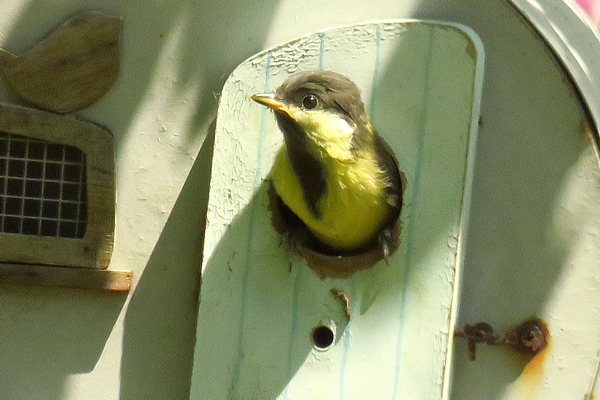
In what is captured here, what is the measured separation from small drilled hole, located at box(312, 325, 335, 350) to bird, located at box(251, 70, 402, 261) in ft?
0.67

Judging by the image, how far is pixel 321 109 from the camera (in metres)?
1.80

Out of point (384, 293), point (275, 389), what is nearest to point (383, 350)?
point (384, 293)

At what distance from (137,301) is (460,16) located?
987mm

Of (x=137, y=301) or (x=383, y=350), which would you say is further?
(x=137, y=301)

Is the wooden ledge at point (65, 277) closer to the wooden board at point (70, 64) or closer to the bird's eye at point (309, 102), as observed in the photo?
the wooden board at point (70, 64)

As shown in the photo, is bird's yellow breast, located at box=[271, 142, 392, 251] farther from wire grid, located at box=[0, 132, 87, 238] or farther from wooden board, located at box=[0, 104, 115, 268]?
wire grid, located at box=[0, 132, 87, 238]

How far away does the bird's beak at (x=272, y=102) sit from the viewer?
1.74 m

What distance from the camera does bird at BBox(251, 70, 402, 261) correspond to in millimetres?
1783

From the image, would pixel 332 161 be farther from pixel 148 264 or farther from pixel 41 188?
pixel 41 188

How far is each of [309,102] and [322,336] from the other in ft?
1.61

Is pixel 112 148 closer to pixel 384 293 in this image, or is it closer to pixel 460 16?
pixel 384 293

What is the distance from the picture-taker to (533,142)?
1872mm

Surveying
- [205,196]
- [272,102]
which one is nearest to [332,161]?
[272,102]

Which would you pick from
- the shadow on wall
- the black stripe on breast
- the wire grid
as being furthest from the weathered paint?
the black stripe on breast
